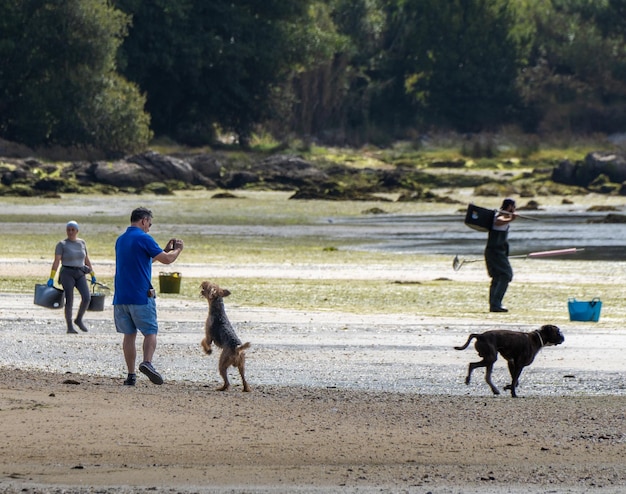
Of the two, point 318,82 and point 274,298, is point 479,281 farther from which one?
point 318,82

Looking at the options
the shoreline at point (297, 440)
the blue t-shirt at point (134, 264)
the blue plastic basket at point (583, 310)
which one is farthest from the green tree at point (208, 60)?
the shoreline at point (297, 440)

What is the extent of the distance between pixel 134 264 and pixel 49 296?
5.02 metres

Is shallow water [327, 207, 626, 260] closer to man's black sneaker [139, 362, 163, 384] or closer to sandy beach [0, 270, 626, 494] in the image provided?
sandy beach [0, 270, 626, 494]

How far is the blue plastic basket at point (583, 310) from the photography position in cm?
1830

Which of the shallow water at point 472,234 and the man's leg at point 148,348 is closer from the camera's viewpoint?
the man's leg at point 148,348

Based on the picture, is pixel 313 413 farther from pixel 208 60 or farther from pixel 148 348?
pixel 208 60

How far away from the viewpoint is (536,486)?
30.2 feet

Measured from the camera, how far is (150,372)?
1255 cm

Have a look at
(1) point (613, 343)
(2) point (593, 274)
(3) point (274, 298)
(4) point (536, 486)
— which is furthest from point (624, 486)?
(2) point (593, 274)

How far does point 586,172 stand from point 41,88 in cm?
2609

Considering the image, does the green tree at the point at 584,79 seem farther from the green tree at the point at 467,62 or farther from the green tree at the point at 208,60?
the green tree at the point at 208,60

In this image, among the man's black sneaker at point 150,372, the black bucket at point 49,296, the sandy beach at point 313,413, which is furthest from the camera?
the black bucket at point 49,296

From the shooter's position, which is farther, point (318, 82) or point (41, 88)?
point (318, 82)

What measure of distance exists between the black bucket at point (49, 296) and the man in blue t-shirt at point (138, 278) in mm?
4698
